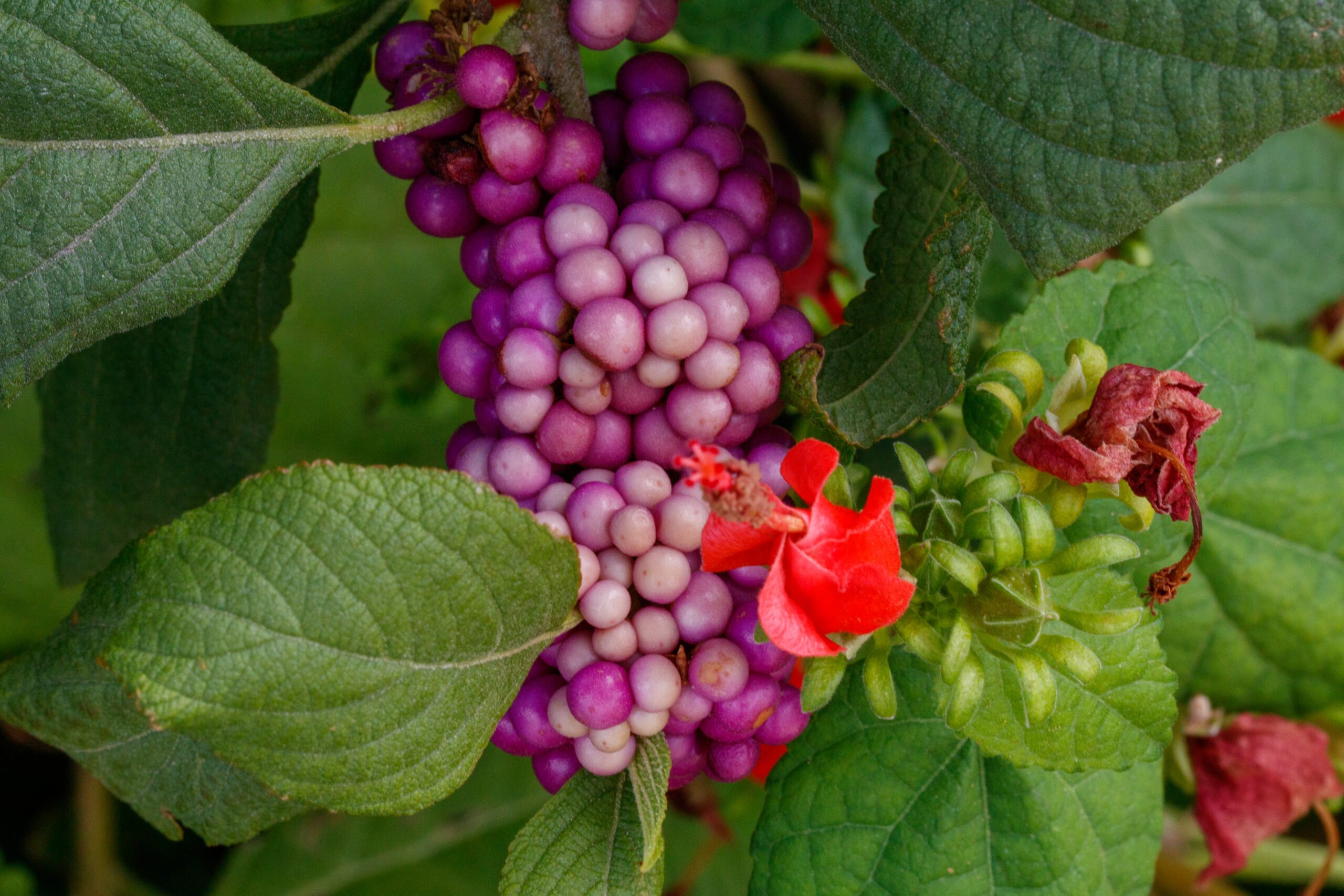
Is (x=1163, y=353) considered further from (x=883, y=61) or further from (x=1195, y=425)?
(x=883, y=61)

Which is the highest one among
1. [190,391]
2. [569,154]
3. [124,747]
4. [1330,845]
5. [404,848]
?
[569,154]

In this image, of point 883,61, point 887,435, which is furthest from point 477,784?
point 883,61

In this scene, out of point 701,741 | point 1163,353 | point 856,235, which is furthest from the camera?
point 856,235

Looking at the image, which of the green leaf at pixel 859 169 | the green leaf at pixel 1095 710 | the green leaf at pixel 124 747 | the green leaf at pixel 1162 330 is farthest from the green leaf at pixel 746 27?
the green leaf at pixel 124 747

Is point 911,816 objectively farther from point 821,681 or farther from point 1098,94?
point 1098,94

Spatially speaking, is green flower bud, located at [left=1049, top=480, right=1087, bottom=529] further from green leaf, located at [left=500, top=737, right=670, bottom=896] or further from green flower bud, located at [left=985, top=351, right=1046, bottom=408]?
green leaf, located at [left=500, top=737, right=670, bottom=896]

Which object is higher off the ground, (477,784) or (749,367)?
(749,367)

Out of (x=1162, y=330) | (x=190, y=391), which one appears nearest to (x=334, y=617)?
(x=190, y=391)
